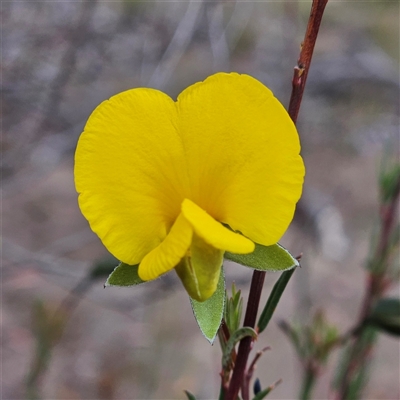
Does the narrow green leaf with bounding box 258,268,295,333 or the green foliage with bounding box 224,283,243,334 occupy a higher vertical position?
the narrow green leaf with bounding box 258,268,295,333

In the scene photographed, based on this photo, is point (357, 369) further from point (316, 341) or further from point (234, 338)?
point (234, 338)

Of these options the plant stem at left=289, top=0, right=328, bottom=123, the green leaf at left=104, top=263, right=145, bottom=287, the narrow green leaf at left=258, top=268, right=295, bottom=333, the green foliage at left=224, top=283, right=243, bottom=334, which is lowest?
the green foliage at left=224, top=283, right=243, bottom=334

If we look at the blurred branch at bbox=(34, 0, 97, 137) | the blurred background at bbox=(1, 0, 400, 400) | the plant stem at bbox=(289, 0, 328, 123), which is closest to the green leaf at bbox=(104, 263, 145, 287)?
the plant stem at bbox=(289, 0, 328, 123)

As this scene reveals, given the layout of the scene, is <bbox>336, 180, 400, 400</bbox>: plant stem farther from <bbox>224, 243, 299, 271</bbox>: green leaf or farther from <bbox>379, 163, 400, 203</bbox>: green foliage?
<bbox>224, 243, 299, 271</bbox>: green leaf

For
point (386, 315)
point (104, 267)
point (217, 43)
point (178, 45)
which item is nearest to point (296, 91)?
point (386, 315)

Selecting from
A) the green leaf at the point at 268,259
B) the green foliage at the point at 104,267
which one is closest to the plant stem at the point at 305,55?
the green leaf at the point at 268,259

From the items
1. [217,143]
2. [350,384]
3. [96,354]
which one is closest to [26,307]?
[96,354]

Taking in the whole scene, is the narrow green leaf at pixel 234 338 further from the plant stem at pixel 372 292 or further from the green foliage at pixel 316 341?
the plant stem at pixel 372 292
